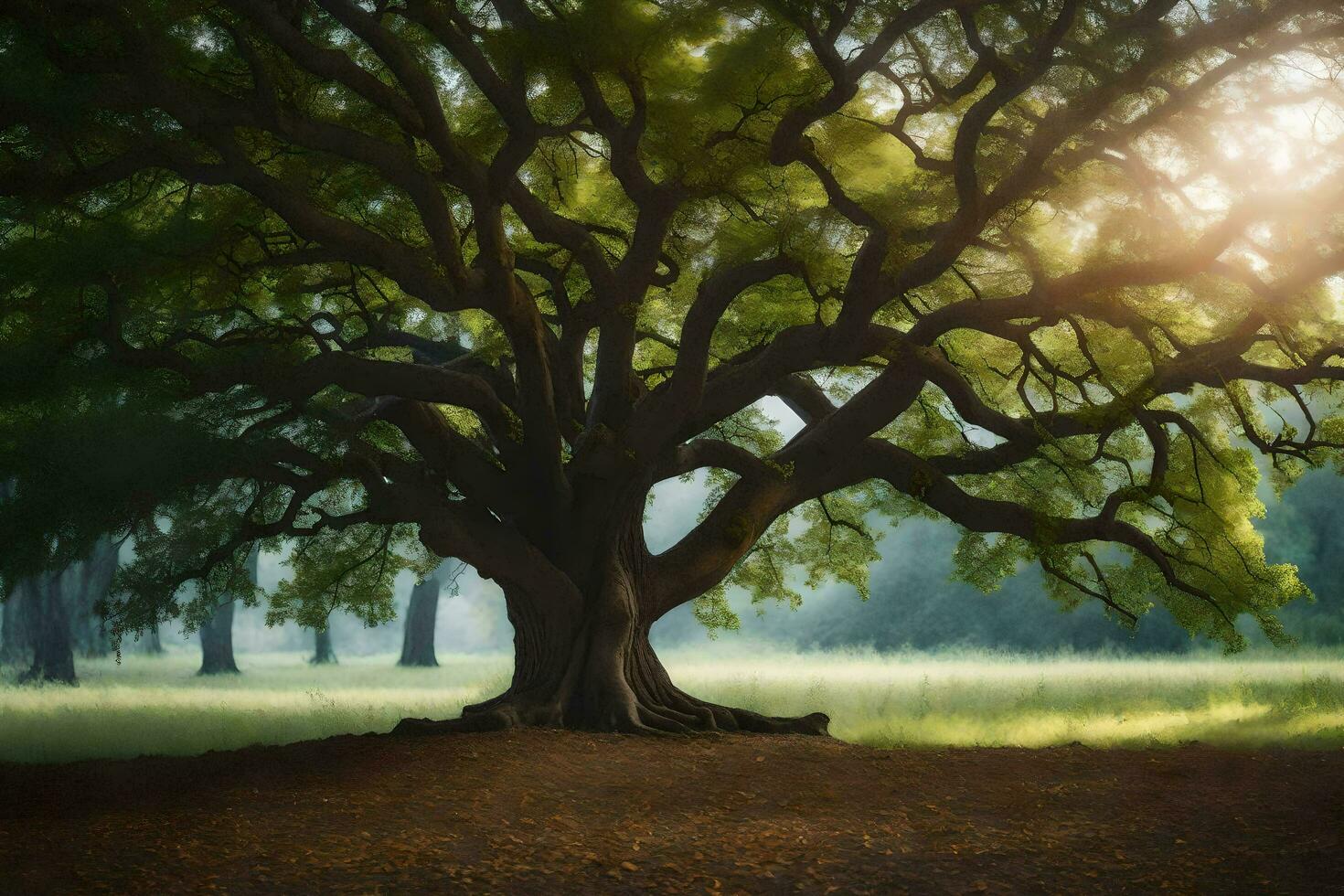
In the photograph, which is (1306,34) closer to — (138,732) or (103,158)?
(103,158)

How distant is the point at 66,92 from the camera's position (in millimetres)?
7926

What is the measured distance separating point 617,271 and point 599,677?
3.72 meters

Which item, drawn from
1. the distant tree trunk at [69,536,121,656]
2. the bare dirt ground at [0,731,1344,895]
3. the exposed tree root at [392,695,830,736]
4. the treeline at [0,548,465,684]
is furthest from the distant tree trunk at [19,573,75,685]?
the exposed tree root at [392,695,830,736]

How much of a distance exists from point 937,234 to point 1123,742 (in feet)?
18.3

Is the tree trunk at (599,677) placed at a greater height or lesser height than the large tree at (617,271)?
lesser

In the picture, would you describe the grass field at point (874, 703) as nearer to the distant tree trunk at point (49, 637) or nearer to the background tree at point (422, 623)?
the distant tree trunk at point (49, 637)

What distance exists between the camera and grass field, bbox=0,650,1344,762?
42.0 ft

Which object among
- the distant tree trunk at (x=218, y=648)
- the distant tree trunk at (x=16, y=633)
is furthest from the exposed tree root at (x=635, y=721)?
the distant tree trunk at (x=218, y=648)

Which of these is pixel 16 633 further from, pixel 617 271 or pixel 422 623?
pixel 617 271

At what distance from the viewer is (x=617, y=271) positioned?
35.5 ft

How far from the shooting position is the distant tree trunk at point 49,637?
22750 mm

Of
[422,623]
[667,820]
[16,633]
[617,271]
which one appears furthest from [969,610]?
[667,820]

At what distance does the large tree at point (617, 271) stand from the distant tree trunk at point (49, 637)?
1220 centimetres

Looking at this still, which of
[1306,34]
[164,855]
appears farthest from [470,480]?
[1306,34]
